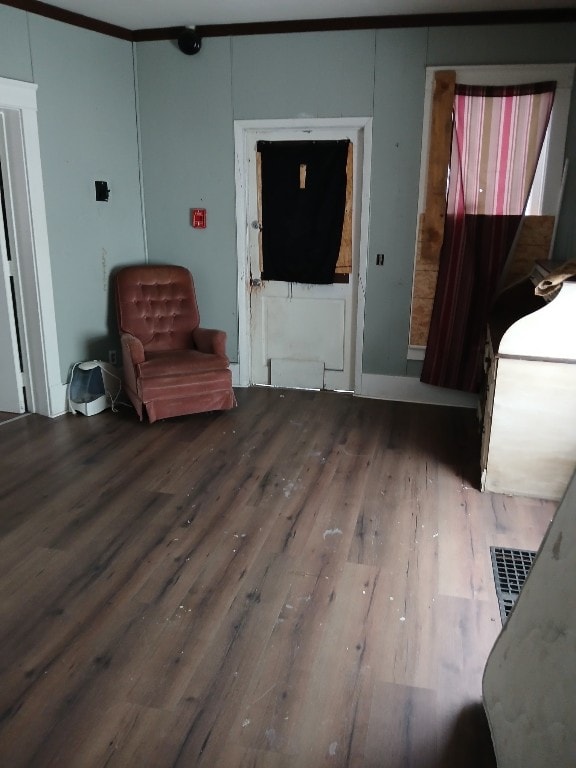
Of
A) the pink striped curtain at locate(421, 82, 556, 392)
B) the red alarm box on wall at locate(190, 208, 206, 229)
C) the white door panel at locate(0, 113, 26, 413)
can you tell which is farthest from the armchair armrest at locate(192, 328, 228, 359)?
the pink striped curtain at locate(421, 82, 556, 392)

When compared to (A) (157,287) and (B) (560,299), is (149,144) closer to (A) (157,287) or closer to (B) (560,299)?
(A) (157,287)

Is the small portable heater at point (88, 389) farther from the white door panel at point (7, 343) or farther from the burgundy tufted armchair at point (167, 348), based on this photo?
the white door panel at point (7, 343)

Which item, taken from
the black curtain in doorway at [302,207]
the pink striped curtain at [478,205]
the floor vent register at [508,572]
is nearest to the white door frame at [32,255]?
the black curtain in doorway at [302,207]

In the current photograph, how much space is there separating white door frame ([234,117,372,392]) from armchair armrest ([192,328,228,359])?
1.50 feet

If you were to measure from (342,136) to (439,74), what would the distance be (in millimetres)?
788

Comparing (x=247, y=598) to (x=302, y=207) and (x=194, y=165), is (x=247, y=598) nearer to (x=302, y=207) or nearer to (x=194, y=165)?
(x=302, y=207)

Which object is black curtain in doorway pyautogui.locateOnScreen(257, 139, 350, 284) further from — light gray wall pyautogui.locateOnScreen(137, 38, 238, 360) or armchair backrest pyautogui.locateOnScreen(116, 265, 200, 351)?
armchair backrest pyautogui.locateOnScreen(116, 265, 200, 351)

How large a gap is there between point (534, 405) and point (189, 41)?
3566 mm

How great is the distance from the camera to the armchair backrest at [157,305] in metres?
4.68

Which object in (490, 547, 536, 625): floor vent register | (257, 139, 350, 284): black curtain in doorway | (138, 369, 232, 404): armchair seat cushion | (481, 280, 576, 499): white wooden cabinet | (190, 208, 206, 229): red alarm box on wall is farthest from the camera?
(190, 208, 206, 229): red alarm box on wall

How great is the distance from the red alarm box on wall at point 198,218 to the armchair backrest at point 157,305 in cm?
38

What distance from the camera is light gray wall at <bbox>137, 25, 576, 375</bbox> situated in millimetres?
4199

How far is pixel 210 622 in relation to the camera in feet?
7.55

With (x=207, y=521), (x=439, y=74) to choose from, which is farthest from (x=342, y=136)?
(x=207, y=521)
